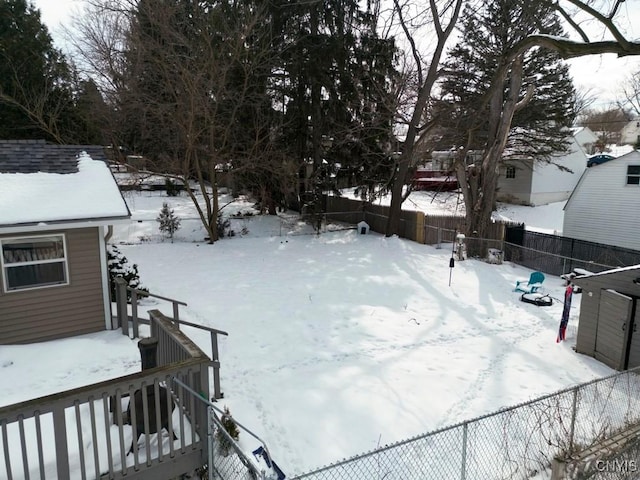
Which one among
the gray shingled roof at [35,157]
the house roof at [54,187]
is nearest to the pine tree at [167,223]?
the house roof at [54,187]

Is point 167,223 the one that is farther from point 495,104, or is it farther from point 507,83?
point 507,83

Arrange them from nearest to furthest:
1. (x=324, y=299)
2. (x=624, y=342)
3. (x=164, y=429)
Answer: (x=164, y=429) → (x=624, y=342) → (x=324, y=299)

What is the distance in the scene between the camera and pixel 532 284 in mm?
12492

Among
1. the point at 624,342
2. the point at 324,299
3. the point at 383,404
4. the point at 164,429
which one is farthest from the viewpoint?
the point at 324,299

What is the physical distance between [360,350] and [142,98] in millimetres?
12998

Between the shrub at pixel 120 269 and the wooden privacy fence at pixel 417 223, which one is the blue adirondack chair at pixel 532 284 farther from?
the shrub at pixel 120 269

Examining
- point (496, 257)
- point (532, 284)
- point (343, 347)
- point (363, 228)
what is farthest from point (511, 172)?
point (343, 347)

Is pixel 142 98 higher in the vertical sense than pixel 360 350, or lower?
higher

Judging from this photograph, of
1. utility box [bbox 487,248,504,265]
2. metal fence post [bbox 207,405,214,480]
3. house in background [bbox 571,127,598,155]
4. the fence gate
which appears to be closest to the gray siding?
the fence gate

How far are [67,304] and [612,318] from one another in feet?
33.6

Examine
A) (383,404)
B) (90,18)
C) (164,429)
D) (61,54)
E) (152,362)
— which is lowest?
(383,404)

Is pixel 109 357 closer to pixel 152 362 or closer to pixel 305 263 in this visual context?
pixel 152 362

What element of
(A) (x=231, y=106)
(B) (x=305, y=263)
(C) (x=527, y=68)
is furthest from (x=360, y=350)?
(C) (x=527, y=68)

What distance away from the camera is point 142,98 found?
16.4m
